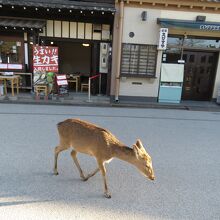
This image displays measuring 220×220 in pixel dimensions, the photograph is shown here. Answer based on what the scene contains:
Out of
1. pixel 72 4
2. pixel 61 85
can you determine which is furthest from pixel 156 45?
pixel 61 85

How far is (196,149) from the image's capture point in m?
5.15

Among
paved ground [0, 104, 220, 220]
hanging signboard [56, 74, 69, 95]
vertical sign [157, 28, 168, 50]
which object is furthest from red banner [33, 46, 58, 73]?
vertical sign [157, 28, 168, 50]

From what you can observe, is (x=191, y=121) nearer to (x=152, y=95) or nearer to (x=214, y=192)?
(x=152, y=95)

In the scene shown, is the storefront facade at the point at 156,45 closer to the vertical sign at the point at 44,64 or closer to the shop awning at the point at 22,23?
the vertical sign at the point at 44,64

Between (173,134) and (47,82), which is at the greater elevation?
(47,82)

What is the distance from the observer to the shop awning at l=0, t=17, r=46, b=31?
9430 millimetres

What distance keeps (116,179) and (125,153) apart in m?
0.90

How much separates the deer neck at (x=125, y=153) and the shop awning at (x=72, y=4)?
745 cm

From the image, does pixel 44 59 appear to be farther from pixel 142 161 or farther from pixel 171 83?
pixel 142 161

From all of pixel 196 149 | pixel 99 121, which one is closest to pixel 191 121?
pixel 196 149

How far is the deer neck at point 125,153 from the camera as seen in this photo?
9.70 ft

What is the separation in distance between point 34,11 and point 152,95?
6314 mm

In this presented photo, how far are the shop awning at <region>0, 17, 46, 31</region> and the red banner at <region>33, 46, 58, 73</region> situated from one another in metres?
0.89

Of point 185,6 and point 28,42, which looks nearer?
point 185,6
